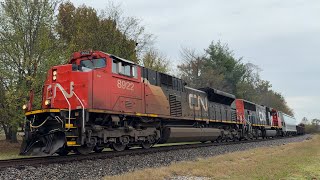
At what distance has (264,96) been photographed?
273 ft

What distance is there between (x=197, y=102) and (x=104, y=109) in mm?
8496

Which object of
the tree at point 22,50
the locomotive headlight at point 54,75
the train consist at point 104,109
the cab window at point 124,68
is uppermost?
the tree at point 22,50

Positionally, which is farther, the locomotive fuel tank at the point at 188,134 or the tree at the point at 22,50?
the tree at the point at 22,50

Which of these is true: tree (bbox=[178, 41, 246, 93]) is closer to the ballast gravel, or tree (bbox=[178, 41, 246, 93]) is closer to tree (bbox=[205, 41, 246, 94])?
tree (bbox=[205, 41, 246, 94])

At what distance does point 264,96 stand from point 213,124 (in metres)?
66.6

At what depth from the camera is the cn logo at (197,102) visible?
Answer: 17.8m

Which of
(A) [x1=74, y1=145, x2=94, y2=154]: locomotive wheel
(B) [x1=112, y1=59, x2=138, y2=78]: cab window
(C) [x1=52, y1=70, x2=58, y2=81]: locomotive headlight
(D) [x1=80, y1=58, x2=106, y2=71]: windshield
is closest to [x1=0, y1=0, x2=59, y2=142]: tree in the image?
(C) [x1=52, y1=70, x2=58, y2=81]: locomotive headlight

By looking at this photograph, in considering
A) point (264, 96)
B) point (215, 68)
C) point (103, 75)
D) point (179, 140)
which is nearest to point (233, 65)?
point (215, 68)

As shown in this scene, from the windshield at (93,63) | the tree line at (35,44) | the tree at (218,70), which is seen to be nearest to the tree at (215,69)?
Result: the tree at (218,70)

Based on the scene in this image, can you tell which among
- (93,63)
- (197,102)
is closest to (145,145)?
(93,63)

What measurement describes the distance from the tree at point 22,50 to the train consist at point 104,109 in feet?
28.4

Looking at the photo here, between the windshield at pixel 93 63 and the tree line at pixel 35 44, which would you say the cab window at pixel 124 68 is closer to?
the windshield at pixel 93 63

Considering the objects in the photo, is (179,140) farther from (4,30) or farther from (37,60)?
(4,30)

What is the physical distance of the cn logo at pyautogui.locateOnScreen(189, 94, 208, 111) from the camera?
702 inches
